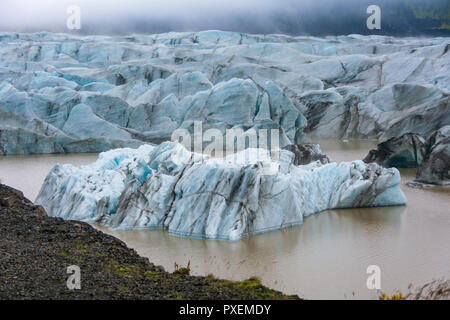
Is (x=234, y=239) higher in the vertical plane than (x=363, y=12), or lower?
lower

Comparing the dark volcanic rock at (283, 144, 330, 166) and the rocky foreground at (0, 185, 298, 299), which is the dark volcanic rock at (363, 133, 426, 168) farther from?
the rocky foreground at (0, 185, 298, 299)

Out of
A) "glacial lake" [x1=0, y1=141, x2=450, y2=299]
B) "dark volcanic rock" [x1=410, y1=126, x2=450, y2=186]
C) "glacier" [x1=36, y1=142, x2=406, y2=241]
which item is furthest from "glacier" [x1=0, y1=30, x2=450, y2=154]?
"glacial lake" [x1=0, y1=141, x2=450, y2=299]

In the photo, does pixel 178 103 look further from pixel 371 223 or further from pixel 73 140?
pixel 371 223

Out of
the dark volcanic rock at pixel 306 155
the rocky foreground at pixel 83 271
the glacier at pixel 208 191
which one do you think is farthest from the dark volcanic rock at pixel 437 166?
the rocky foreground at pixel 83 271

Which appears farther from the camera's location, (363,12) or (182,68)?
(363,12)

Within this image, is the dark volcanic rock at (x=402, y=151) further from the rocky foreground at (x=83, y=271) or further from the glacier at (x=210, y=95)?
the rocky foreground at (x=83, y=271)

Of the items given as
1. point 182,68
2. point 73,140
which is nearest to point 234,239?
point 73,140
